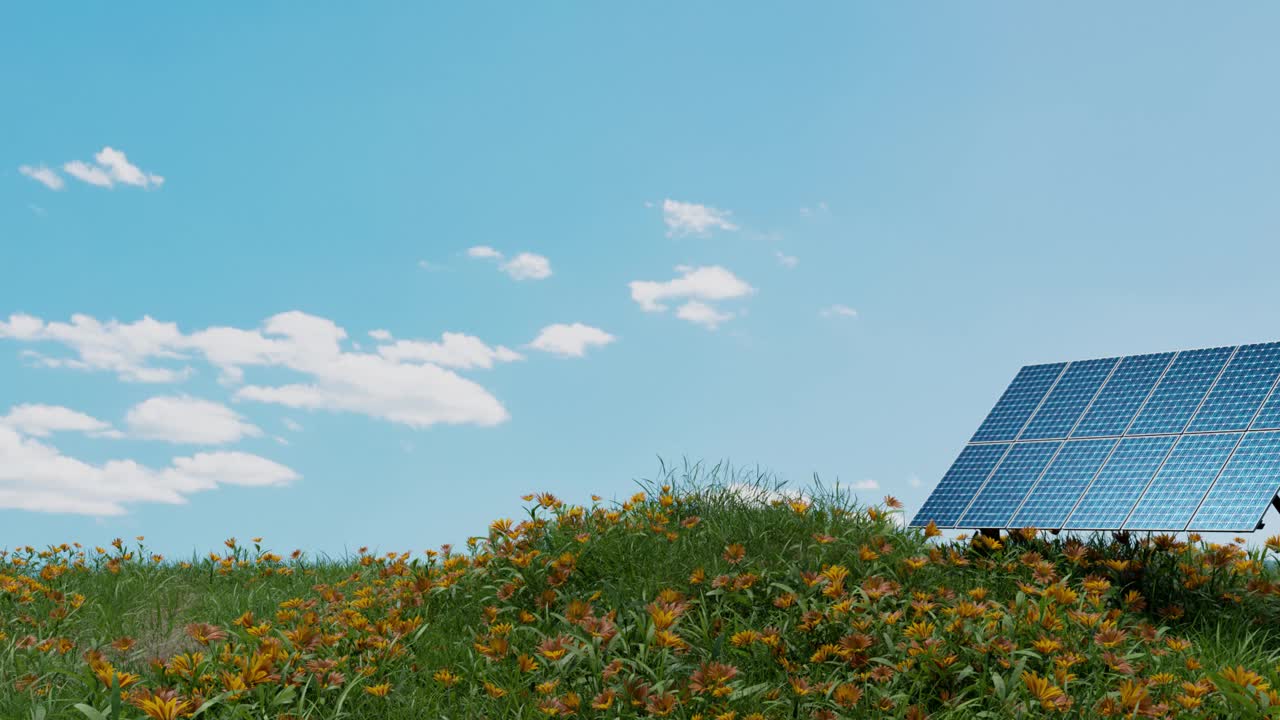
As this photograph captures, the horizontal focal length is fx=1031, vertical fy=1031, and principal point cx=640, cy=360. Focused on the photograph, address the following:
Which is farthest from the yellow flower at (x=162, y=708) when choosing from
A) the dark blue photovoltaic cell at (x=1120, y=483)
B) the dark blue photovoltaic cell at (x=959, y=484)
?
the dark blue photovoltaic cell at (x=1120, y=483)

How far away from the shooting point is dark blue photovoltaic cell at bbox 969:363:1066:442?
33.7ft

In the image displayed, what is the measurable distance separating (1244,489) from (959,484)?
2378mm

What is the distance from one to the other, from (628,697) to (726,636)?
118 cm

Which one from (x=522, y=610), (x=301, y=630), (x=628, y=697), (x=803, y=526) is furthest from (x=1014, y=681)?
(x=301, y=630)

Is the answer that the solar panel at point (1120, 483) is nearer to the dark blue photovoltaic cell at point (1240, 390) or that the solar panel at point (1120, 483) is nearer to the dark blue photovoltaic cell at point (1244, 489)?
the dark blue photovoltaic cell at point (1240, 390)

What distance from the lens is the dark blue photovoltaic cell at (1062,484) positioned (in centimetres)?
845

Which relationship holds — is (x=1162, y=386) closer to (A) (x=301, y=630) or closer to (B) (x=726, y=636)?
(B) (x=726, y=636)

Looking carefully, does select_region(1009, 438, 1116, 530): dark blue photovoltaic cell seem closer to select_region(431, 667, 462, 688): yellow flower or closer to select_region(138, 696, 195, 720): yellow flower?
select_region(431, 667, 462, 688): yellow flower

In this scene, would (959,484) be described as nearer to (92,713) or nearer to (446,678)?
(446,678)

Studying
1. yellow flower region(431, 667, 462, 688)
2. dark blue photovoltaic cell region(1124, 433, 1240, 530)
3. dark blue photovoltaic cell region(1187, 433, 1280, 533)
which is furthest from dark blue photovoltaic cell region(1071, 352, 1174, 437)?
yellow flower region(431, 667, 462, 688)

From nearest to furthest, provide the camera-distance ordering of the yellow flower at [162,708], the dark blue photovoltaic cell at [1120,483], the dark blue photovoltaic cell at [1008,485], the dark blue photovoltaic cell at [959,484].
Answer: the yellow flower at [162,708]
the dark blue photovoltaic cell at [1120,483]
the dark blue photovoltaic cell at [1008,485]
the dark blue photovoltaic cell at [959,484]

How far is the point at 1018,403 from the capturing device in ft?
35.0

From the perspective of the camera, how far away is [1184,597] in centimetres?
797

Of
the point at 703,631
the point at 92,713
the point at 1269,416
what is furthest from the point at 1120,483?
the point at 92,713
